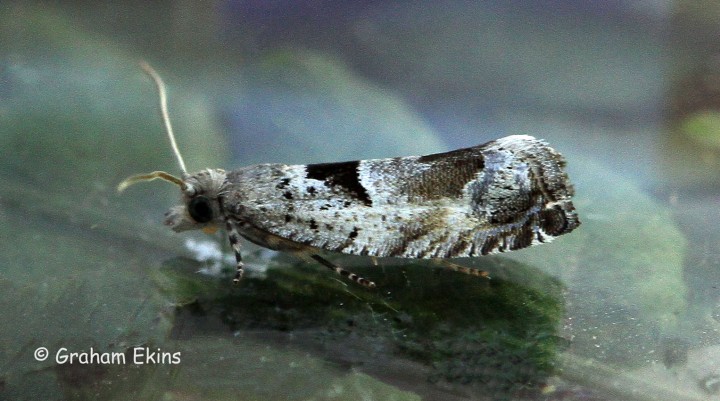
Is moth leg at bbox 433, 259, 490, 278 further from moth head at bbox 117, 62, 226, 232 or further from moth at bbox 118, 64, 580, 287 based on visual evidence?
moth head at bbox 117, 62, 226, 232

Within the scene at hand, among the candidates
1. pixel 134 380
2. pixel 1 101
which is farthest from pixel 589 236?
pixel 1 101

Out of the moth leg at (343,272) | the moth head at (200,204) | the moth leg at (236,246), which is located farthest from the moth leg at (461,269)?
the moth head at (200,204)

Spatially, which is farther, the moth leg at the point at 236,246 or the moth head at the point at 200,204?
the moth head at the point at 200,204

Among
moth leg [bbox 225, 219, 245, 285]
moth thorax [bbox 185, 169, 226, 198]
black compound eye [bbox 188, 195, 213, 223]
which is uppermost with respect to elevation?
moth thorax [bbox 185, 169, 226, 198]

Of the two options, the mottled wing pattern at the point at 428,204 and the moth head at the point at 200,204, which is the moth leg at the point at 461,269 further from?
the moth head at the point at 200,204

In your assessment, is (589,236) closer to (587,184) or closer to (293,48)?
(587,184)

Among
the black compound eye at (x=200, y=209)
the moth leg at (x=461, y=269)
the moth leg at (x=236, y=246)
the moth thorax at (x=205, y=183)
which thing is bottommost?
the moth leg at (x=236, y=246)

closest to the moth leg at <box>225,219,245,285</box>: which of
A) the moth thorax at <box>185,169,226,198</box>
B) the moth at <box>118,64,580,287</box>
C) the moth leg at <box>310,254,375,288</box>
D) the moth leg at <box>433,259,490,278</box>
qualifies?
the moth at <box>118,64,580,287</box>

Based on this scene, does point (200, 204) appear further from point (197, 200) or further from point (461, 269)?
point (461, 269)

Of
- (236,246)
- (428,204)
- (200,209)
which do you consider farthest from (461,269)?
(200,209)
